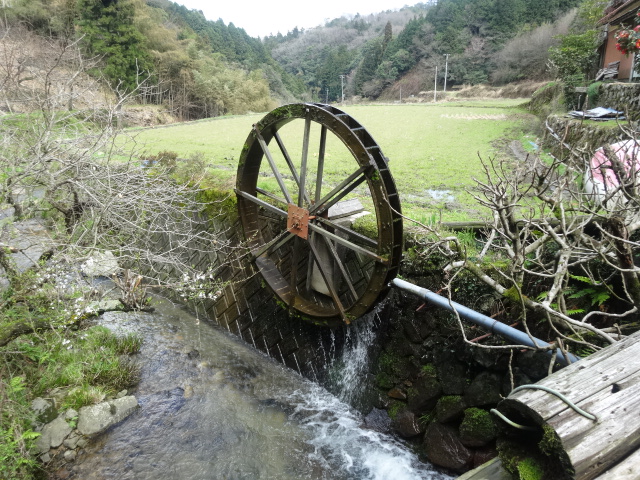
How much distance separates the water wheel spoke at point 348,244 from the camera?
3922 mm

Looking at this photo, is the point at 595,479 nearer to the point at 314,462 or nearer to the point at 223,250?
the point at 314,462

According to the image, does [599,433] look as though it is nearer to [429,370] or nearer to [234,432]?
[429,370]

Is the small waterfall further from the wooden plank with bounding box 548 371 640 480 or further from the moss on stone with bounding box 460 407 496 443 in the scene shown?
the wooden plank with bounding box 548 371 640 480

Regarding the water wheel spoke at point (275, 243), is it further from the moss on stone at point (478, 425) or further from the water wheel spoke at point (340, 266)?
the moss on stone at point (478, 425)

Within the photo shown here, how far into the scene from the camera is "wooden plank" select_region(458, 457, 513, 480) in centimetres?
138

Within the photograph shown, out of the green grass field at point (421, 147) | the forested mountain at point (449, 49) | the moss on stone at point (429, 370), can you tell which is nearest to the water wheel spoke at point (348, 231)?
the green grass field at point (421, 147)

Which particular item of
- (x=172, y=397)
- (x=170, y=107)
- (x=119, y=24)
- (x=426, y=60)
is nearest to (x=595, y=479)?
(x=172, y=397)

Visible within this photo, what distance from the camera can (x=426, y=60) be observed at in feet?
135

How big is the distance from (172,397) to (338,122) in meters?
3.61

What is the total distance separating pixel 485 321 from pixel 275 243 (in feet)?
9.41

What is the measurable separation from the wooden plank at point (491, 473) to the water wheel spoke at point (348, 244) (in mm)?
2492

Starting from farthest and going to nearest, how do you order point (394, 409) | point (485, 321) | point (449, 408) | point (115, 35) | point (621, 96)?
1. point (115, 35)
2. point (621, 96)
3. point (394, 409)
4. point (449, 408)
5. point (485, 321)

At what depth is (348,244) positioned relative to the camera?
418 centimetres

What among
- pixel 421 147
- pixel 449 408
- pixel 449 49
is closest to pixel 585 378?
pixel 449 408
